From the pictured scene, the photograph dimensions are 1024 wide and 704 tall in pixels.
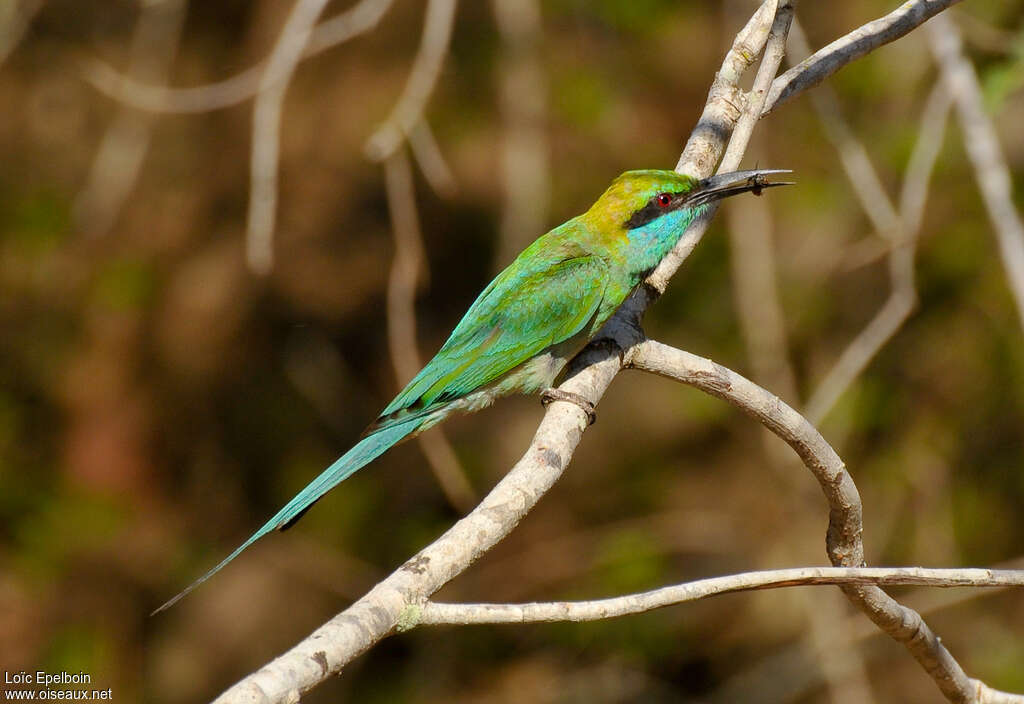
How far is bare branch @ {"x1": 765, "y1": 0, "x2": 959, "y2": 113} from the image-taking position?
247cm

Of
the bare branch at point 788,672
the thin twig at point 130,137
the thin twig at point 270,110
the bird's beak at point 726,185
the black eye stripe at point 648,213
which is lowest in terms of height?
the bare branch at point 788,672

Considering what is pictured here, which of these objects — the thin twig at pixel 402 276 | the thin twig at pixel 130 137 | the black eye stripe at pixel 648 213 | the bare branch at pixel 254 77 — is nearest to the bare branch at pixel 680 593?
the thin twig at pixel 402 276

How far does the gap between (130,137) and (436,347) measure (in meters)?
1.60

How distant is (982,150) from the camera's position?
3160 mm

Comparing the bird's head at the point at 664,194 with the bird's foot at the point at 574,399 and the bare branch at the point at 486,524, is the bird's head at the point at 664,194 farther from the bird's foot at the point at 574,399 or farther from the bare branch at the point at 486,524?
the bird's foot at the point at 574,399

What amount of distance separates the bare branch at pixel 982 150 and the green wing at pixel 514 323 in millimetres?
1107

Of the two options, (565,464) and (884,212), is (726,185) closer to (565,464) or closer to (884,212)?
(884,212)

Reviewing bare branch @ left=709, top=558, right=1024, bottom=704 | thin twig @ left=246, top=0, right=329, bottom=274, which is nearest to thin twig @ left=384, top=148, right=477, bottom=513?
thin twig @ left=246, top=0, right=329, bottom=274

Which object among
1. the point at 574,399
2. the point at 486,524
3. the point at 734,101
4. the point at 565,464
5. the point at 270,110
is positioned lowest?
the point at 486,524

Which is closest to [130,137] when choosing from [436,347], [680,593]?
[436,347]

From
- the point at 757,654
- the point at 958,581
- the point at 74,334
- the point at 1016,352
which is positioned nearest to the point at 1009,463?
the point at 1016,352

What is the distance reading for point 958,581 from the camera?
68.9 inches

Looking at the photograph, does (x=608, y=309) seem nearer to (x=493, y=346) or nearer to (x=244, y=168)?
(x=493, y=346)

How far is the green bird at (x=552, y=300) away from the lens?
286 cm
